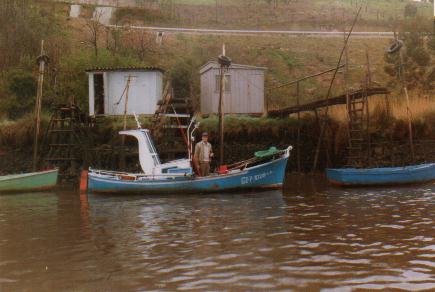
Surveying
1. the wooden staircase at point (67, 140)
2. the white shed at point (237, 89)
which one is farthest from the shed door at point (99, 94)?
the white shed at point (237, 89)

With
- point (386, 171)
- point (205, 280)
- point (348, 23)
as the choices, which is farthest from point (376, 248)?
point (348, 23)

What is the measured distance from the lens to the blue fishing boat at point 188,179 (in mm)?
19141

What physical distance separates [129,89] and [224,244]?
20116 millimetres

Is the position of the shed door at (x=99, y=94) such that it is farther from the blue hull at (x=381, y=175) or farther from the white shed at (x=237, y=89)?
the blue hull at (x=381, y=175)

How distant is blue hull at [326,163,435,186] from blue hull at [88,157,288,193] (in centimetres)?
264

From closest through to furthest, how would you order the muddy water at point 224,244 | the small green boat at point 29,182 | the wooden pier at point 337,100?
the muddy water at point 224,244 → the wooden pier at point 337,100 → the small green boat at point 29,182

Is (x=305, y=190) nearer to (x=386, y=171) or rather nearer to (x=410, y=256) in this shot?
(x=386, y=171)

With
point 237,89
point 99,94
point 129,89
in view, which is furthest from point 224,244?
point 99,94

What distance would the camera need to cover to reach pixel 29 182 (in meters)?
22.1

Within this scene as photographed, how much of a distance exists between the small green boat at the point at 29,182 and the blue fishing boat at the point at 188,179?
2.89m

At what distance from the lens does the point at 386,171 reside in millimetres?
19938

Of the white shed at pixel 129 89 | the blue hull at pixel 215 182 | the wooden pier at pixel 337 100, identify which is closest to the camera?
the blue hull at pixel 215 182

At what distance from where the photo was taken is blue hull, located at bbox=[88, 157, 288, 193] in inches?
754

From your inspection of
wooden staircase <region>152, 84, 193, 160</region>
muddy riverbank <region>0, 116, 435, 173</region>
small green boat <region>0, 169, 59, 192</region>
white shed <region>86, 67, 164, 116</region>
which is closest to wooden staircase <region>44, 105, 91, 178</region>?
muddy riverbank <region>0, 116, 435, 173</region>
